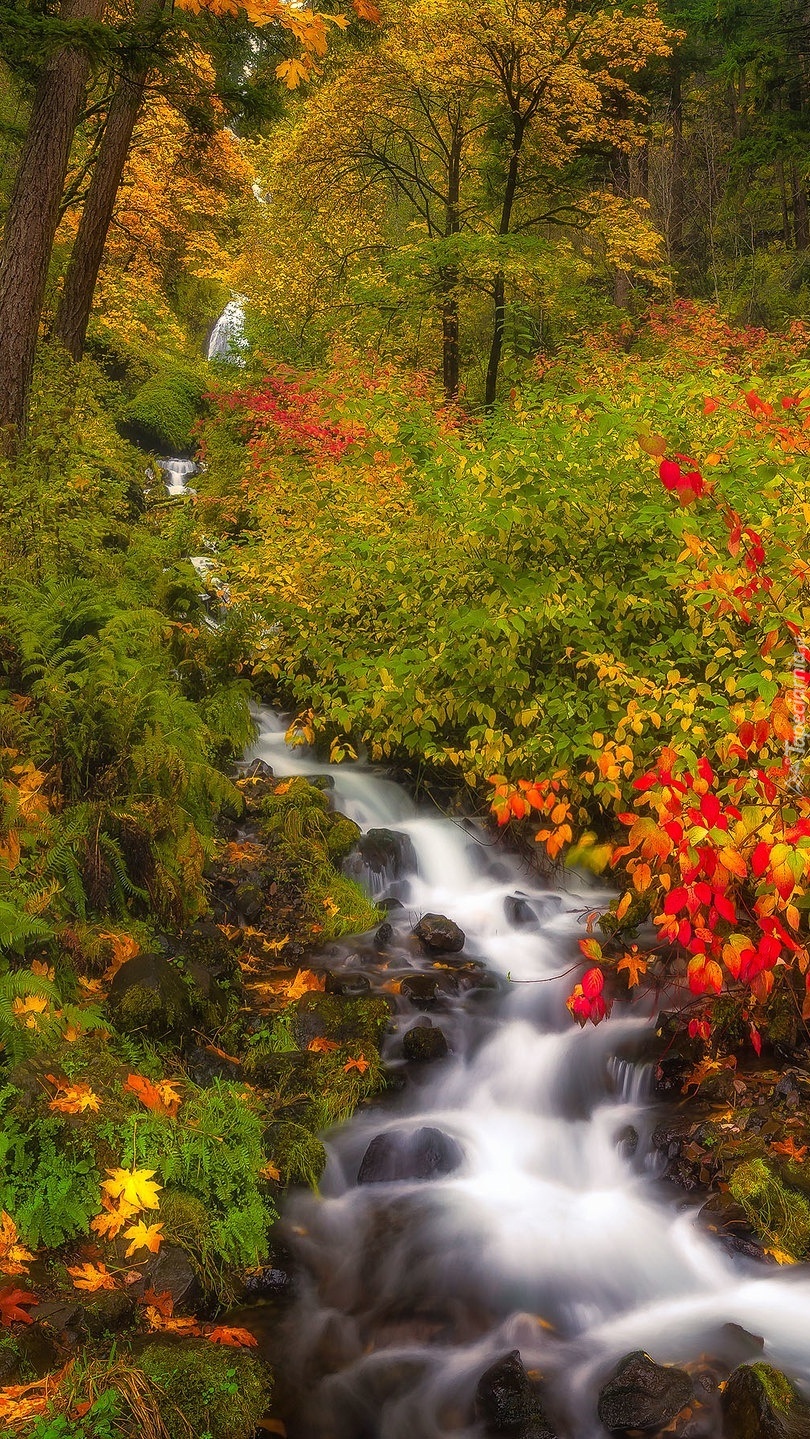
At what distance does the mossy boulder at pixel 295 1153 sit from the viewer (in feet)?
15.6

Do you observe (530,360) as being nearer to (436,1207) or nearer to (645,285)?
(645,285)

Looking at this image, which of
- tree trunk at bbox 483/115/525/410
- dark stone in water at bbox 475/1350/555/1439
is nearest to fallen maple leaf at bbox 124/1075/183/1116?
dark stone in water at bbox 475/1350/555/1439

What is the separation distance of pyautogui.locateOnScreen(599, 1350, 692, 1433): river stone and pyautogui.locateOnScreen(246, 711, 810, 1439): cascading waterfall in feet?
0.33

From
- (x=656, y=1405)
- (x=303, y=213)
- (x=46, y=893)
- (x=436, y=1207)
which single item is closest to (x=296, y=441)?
(x=303, y=213)

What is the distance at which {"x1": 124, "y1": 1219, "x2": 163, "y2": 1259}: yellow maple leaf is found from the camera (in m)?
3.73

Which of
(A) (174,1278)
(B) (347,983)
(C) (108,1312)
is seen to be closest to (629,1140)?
(B) (347,983)

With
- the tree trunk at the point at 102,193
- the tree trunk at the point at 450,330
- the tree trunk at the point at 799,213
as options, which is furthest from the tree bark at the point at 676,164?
the tree trunk at the point at 102,193

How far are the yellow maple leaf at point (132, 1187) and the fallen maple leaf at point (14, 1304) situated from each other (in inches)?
20.1

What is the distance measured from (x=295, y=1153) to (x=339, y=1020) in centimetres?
102

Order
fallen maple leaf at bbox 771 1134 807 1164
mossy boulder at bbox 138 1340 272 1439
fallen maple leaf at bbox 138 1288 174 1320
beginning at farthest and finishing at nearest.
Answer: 1. fallen maple leaf at bbox 771 1134 807 1164
2. fallen maple leaf at bbox 138 1288 174 1320
3. mossy boulder at bbox 138 1340 272 1439

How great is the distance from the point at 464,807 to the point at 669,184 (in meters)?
17.1

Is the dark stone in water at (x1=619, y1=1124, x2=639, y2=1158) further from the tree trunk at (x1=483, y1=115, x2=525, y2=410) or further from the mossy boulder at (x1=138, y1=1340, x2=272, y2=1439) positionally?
the tree trunk at (x1=483, y1=115, x2=525, y2=410)

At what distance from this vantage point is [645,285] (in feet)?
70.8

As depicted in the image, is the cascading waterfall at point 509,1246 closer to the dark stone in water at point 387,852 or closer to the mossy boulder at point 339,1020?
the mossy boulder at point 339,1020
